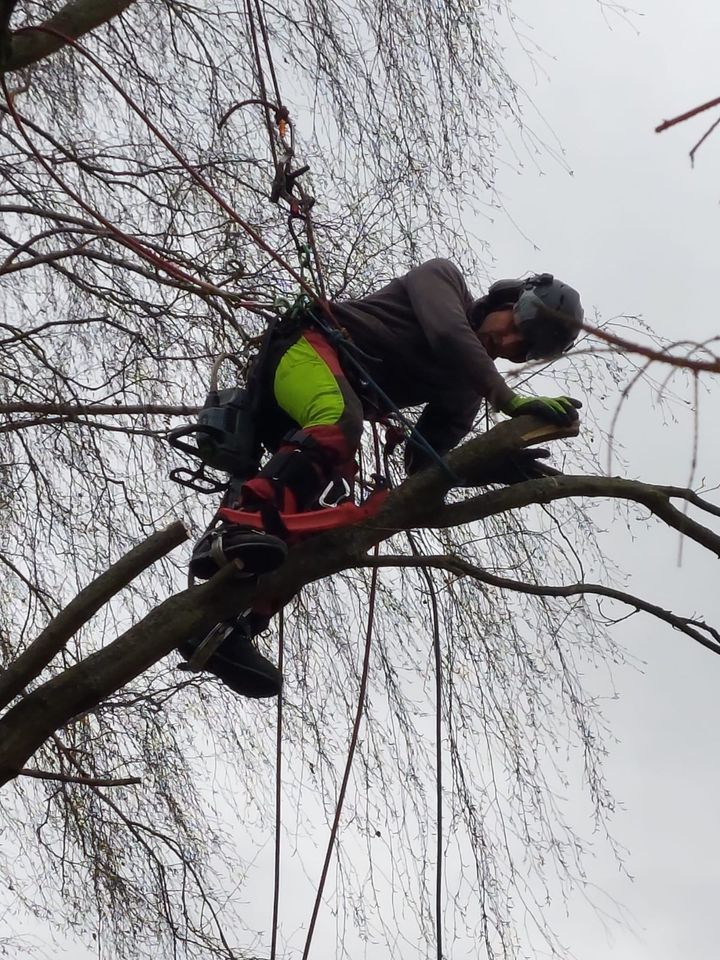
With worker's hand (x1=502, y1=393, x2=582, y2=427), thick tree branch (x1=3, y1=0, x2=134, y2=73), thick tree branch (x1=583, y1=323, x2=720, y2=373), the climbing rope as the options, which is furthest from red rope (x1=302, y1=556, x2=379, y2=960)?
thick tree branch (x1=583, y1=323, x2=720, y2=373)

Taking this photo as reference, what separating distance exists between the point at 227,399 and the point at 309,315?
11.2 inches

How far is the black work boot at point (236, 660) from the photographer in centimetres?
320

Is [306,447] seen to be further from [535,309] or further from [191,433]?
[535,309]

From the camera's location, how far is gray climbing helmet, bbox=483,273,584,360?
3426 millimetres

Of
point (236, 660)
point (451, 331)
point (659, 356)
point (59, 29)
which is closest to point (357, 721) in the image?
point (236, 660)

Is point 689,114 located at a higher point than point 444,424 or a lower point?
lower

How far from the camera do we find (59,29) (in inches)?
128

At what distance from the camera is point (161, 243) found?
4.17m

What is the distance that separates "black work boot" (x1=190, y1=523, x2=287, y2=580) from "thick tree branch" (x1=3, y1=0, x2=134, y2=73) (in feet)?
3.76

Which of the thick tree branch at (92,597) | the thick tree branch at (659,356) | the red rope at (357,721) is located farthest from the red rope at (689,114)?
the red rope at (357,721)

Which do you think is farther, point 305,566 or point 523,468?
point 523,468

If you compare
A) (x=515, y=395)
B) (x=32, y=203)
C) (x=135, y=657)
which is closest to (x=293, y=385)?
(x=515, y=395)

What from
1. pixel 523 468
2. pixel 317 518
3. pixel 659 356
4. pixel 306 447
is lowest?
pixel 659 356

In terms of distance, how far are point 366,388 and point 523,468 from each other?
0.44 m
